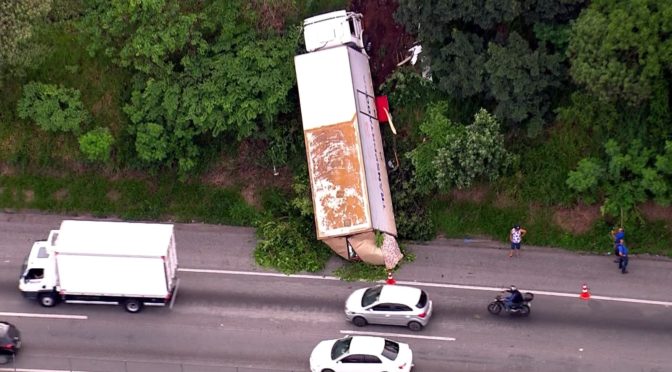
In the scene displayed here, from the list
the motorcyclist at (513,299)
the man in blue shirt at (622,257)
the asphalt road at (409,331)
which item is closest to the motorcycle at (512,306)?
the motorcyclist at (513,299)

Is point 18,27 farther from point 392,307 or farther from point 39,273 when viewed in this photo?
point 392,307

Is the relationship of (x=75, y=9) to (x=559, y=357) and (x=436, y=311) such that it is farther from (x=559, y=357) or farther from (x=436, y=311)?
(x=559, y=357)

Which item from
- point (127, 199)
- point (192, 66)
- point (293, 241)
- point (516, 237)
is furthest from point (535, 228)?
point (127, 199)

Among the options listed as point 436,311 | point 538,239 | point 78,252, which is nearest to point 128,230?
point 78,252

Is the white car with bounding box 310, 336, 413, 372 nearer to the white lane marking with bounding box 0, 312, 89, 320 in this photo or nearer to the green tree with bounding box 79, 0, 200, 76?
the white lane marking with bounding box 0, 312, 89, 320

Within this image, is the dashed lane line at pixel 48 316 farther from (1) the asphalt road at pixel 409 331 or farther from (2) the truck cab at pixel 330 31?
(2) the truck cab at pixel 330 31

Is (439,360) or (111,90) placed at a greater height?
(111,90)
